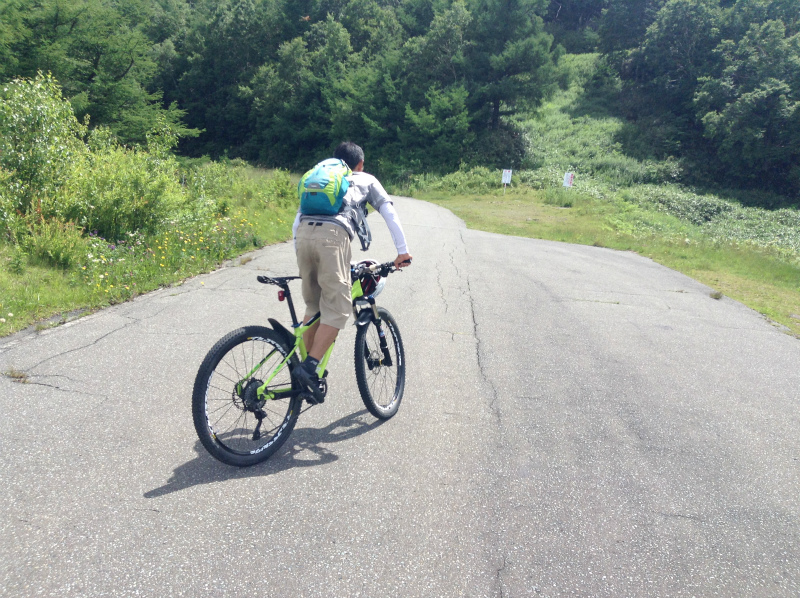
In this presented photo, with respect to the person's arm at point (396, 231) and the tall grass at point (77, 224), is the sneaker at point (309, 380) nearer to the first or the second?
the person's arm at point (396, 231)

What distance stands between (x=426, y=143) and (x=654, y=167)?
1860 centimetres

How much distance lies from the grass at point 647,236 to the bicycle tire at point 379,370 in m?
6.91

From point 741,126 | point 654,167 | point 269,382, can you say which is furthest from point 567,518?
point 741,126

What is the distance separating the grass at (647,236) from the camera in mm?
11710

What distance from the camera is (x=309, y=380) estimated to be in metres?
3.51

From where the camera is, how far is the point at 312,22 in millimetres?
69375

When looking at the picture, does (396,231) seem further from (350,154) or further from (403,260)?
(350,154)

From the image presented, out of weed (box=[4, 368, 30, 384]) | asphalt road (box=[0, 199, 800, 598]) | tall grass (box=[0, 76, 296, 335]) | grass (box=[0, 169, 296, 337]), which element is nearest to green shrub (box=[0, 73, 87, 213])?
tall grass (box=[0, 76, 296, 335])

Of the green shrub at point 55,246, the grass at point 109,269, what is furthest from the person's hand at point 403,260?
the green shrub at point 55,246

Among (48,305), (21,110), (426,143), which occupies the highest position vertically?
(426,143)

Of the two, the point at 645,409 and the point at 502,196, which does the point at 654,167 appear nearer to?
the point at 502,196

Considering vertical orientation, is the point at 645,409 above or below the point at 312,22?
below

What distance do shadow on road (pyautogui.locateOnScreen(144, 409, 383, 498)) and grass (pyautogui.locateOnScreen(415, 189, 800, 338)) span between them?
7.45m

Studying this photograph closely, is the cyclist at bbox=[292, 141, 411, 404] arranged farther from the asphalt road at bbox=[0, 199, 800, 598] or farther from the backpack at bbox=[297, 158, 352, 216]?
the asphalt road at bbox=[0, 199, 800, 598]
